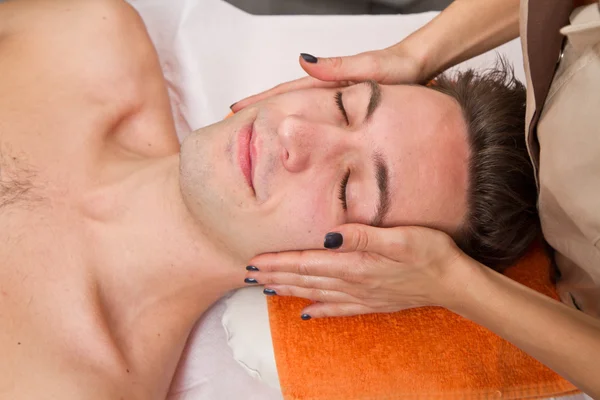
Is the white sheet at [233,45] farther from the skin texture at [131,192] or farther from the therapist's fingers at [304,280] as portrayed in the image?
the therapist's fingers at [304,280]

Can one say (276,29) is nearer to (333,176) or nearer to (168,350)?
(333,176)

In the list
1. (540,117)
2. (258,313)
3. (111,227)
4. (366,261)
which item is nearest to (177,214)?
(111,227)

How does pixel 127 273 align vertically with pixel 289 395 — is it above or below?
above

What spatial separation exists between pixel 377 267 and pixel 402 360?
0.36m

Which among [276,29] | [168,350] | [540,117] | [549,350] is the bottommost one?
[168,350]

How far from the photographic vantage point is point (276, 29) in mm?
1755

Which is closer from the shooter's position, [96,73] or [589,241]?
[589,241]

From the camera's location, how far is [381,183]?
105cm

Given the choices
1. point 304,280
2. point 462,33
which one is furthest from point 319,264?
point 462,33

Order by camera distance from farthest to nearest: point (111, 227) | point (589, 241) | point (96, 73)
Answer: point (96, 73) → point (111, 227) → point (589, 241)

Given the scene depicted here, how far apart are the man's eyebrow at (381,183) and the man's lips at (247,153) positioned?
25cm

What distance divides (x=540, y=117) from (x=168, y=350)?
1.01 m

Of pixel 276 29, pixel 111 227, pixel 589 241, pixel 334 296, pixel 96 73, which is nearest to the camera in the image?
pixel 589 241

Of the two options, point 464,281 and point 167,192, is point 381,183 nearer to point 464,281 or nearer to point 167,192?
point 464,281
